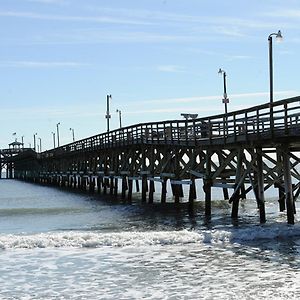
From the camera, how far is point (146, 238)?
736 inches

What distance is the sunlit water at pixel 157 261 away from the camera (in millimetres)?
12141

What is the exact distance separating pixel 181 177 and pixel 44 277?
16864 mm

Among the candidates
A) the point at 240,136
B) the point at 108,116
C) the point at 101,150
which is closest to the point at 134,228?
the point at 240,136

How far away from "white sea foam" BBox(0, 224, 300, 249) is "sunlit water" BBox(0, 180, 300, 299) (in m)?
0.03

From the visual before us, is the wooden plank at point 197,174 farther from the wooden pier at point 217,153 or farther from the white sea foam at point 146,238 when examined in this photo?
the white sea foam at point 146,238

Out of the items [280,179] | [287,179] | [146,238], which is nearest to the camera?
[146,238]

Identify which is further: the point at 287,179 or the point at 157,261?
the point at 287,179

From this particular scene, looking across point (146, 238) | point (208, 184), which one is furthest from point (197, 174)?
point (146, 238)

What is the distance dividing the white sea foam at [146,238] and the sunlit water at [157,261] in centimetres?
3

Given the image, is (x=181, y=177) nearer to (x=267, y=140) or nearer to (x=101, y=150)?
(x=267, y=140)

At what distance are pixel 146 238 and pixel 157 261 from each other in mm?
3590

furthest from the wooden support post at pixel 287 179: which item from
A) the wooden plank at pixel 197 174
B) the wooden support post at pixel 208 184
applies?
the wooden plank at pixel 197 174

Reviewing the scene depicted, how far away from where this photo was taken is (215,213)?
90.4ft

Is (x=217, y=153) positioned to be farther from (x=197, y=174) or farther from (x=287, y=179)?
(x=287, y=179)
